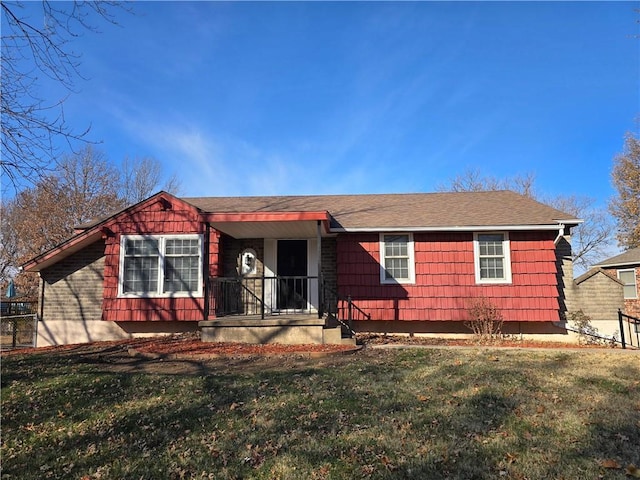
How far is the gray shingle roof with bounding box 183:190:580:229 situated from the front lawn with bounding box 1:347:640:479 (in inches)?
178

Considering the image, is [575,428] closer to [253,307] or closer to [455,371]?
[455,371]

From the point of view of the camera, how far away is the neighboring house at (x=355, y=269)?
447 inches

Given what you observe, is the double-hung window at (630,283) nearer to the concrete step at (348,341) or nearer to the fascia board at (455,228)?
the fascia board at (455,228)

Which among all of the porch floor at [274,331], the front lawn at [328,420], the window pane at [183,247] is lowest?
the front lawn at [328,420]

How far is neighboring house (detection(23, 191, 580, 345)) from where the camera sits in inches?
447

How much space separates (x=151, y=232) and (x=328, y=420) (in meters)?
8.56

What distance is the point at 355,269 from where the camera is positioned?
11766 millimetres

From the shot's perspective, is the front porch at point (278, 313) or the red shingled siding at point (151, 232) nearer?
the front porch at point (278, 313)

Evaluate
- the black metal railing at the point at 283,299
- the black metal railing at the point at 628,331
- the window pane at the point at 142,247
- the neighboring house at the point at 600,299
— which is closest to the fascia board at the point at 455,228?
the black metal railing at the point at 283,299

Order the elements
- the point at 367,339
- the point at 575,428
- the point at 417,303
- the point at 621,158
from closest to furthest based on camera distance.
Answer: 1. the point at 575,428
2. the point at 367,339
3. the point at 417,303
4. the point at 621,158

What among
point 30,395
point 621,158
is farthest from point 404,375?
point 621,158

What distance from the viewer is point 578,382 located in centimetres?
631

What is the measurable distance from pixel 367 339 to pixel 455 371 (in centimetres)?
393

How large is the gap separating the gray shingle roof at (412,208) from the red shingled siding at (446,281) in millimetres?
428
